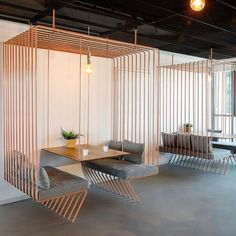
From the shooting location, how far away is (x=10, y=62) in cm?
418

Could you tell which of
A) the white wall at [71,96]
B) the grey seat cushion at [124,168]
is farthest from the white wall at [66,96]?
the grey seat cushion at [124,168]

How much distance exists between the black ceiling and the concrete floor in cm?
281

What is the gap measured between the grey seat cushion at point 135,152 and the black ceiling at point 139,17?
2.01 m

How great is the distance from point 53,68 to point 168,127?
11.9 ft

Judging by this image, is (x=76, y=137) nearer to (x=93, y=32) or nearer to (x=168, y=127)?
(x=93, y=32)

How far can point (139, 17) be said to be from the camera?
4.37 m

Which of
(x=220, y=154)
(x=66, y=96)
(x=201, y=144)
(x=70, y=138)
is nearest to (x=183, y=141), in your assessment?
(x=201, y=144)

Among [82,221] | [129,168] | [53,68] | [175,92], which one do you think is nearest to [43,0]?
[53,68]

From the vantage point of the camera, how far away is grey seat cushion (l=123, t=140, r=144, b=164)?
4.71 meters

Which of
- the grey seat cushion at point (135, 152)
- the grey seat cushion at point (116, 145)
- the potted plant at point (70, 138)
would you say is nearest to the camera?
the grey seat cushion at point (135, 152)

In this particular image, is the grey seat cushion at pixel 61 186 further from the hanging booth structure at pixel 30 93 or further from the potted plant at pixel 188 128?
the potted plant at pixel 188 128

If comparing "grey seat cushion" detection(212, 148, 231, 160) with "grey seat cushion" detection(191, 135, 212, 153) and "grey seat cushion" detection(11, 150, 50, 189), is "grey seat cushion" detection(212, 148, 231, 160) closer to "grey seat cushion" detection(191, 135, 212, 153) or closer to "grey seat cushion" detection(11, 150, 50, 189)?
"grey seat cushion" detection(191, 135, 212, 153)

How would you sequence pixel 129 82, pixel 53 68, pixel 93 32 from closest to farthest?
pixel 53 68 < pixel 93 32 < pixel 129 82

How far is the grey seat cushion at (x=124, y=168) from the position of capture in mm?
4223
